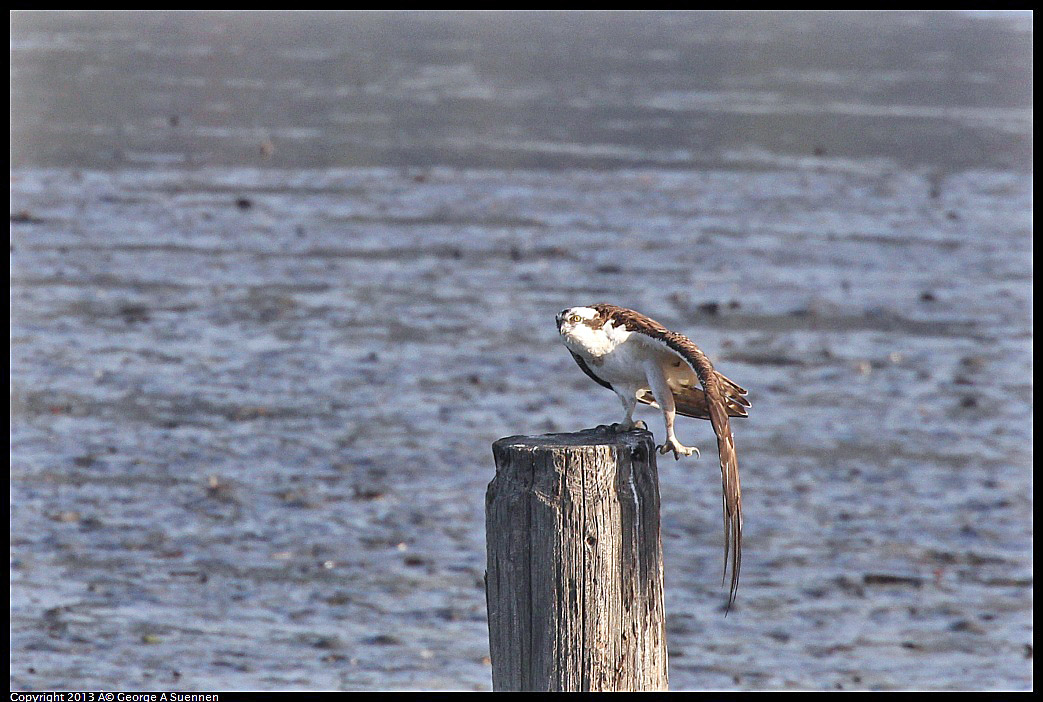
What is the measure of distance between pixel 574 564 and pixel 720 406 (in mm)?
705

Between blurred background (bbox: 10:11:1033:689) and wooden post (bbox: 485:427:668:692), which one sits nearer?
wooden post (bbox: 485:427:668:692)

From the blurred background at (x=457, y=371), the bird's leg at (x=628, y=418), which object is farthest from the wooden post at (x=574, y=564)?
the blurred background at (x=457, y=371)

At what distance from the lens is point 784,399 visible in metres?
11.8

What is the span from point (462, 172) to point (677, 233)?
16.3ft

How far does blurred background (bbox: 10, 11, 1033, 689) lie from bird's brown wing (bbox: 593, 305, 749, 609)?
3174 millimetres

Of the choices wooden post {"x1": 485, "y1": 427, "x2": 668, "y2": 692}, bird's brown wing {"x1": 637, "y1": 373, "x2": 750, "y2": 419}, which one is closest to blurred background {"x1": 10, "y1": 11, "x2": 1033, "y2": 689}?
bird's brown wing {"x1": 637, "y1": 373, "x2": 750, "y2": 419}

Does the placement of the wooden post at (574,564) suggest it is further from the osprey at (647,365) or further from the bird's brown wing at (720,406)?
the osprey at (647,365)

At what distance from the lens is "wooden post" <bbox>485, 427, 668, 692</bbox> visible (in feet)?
13.7

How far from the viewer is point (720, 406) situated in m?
4.45

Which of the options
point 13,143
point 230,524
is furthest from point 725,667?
point 13,143

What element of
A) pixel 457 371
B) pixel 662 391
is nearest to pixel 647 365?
pixel 662 391

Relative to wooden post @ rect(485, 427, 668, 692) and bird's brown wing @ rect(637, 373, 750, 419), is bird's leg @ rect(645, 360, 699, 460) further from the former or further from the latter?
wooden post @ rect(485, 427, 668, 692)

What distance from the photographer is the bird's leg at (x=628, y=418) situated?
4.63 m

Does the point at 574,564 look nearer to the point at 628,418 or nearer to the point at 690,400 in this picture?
the point at 628,418
